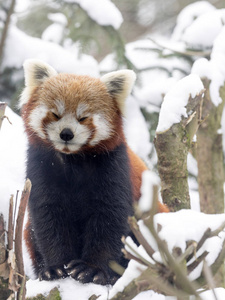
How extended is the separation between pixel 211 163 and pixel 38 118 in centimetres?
180

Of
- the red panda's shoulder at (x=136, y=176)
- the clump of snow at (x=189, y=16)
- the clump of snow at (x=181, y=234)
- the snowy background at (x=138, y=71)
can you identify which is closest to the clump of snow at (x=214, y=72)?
the snowy background at (x=138, y=71)

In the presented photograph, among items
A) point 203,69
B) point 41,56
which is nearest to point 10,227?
point 203,69

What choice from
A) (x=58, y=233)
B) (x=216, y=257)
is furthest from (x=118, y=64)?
(x=216, y=257)

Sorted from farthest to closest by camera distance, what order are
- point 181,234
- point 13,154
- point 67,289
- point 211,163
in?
1. point 211,163
2. point 13,154
3. point 67,289
4. point 181,234

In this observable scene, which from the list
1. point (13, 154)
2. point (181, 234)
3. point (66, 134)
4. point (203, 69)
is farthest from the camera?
point (203, 69)

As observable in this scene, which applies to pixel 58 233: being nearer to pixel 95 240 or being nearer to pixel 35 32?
pixel 95 240

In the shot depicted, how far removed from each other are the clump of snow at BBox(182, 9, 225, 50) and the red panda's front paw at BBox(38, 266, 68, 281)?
300cm

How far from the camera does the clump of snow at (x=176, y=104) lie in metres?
2.83

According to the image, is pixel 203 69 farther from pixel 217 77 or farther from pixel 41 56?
pixel 41 56

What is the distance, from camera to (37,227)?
3.02 meters

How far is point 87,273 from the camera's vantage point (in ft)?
9.23

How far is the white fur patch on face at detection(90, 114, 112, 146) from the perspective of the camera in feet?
9.68

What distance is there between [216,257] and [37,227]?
147 centimetres

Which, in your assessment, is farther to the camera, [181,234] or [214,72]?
[214,72]
